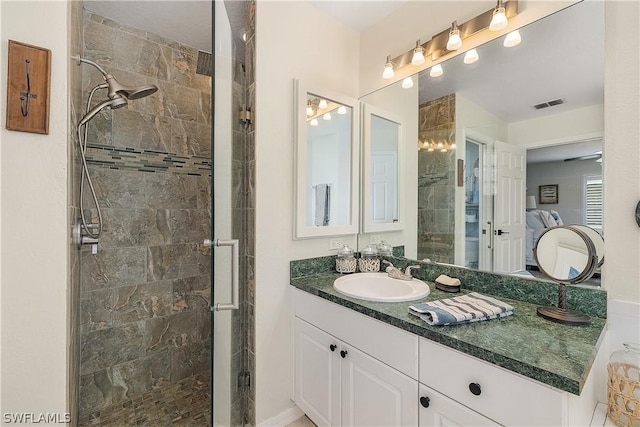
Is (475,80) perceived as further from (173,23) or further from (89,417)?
(89,417)

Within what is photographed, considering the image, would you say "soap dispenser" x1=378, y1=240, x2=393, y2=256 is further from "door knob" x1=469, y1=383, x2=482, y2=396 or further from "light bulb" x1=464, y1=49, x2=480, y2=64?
"light bulb" x1=464, y1=49, x2=480, y2=64

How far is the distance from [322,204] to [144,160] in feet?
4.43

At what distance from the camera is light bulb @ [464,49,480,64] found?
1.47 metres

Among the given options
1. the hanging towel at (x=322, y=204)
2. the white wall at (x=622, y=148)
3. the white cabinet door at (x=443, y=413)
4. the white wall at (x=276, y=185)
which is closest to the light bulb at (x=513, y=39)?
the white wall at (x=622, y=148)

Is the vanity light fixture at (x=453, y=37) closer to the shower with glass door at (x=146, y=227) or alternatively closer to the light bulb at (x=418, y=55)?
the light bulb at (x=418, y=55)

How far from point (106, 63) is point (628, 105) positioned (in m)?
2.84

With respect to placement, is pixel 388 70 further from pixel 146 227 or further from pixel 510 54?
pixel 146 227

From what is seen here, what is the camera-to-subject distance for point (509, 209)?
136cm

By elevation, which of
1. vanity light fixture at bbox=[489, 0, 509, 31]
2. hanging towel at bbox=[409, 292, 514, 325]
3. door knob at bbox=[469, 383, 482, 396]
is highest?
vanity light fixture at bbox=[489, 0, 509, 31]

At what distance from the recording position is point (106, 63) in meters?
1.86

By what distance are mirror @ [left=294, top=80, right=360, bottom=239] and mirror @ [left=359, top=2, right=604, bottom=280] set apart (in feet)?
1.19

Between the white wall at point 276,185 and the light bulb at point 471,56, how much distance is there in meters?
0.87

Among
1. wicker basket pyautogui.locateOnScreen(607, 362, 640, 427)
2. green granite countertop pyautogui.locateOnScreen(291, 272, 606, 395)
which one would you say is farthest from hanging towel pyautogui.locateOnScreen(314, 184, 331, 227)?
wicker basket pyautogui.locateOnScreen(607, 362, 640, 427)

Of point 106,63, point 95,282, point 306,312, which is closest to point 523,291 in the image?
point 306,312
